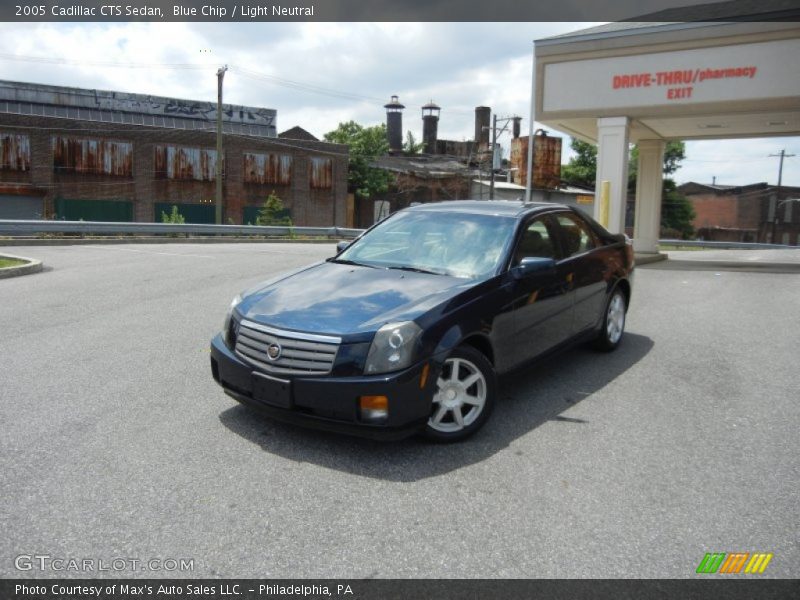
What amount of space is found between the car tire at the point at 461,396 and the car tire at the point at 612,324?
2.51 metres

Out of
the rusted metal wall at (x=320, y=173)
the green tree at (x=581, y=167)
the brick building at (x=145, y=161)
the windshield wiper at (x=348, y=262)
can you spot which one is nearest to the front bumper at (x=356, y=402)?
the windshield wiper at (x=348, y=262)

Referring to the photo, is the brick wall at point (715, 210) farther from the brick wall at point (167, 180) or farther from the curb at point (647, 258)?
the curb at point (647, 258)

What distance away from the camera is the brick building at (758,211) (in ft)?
216

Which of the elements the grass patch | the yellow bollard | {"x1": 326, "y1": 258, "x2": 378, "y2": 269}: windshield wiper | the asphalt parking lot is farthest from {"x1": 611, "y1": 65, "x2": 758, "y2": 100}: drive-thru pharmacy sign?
the grass patch

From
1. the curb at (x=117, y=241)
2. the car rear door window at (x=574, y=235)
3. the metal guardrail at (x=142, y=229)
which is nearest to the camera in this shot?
the car rear door window at (x=574, y=235)

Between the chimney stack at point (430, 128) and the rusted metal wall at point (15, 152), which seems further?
the chimney stack at point (430, 128)

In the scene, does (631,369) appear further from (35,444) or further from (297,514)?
(35,444)

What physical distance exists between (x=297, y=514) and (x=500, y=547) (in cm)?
100

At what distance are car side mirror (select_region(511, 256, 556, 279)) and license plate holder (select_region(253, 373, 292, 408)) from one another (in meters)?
1.95

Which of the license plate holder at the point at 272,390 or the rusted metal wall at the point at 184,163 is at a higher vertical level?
the rusted metal wall at the point at 184,163

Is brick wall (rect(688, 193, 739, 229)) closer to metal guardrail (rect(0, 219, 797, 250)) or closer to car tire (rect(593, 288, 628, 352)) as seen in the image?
metal guardrail (rect(0, 219, 797, 250))

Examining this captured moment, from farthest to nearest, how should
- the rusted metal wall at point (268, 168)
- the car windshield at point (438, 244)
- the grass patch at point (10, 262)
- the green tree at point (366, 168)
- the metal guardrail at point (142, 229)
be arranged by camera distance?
1. the green tree at point (366, 168)
2. the rusted metal wall at point (268, 168)
3. the metal guardrail at point (142, 229)
4. the grass patch at point (10, 262)
5. the car windshield at point (438, 244)

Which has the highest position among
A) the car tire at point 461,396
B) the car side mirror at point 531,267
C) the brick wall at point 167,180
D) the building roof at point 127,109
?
the building roof at point 127,109

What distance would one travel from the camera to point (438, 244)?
17.4ft
